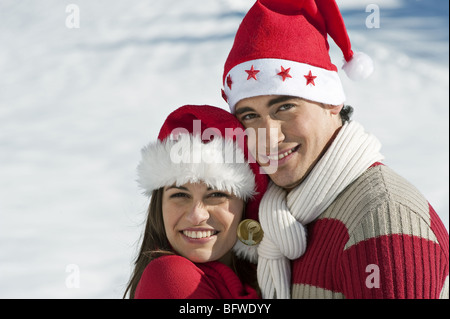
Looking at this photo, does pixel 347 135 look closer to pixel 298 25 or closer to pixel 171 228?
pixel 298 25

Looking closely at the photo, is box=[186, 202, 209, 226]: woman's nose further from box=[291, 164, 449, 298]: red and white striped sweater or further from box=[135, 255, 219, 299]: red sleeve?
box=[291, 164, 449, 298]: red and white striped sweater

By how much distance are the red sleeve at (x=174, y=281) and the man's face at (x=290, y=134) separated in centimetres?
66

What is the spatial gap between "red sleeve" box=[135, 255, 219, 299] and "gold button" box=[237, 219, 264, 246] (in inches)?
11.6

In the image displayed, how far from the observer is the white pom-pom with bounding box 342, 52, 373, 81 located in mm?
3428

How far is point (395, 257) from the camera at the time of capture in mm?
2420

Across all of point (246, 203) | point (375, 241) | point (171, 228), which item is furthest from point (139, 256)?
point (375, 241)

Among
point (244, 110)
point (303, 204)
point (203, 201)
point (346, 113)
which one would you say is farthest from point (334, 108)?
point (203, 201)

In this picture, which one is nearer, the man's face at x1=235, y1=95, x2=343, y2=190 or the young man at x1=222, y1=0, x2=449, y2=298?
the young man at x1=222, y1=0, x2=449, y2=298

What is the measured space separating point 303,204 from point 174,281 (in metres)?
0.75

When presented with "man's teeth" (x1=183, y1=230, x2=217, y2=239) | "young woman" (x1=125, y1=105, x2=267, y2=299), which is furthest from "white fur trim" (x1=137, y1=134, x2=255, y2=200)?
"man's teeth" (x1=183, y1=230, x2=217, y2=239)

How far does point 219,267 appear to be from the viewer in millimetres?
3066

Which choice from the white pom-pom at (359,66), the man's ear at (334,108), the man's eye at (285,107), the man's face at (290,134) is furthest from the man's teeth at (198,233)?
the white pom-pom at (359,66)

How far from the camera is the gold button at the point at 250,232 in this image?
3.06 metres

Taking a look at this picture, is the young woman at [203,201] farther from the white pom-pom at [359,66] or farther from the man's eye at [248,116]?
the white pom-pom at [359,66]
